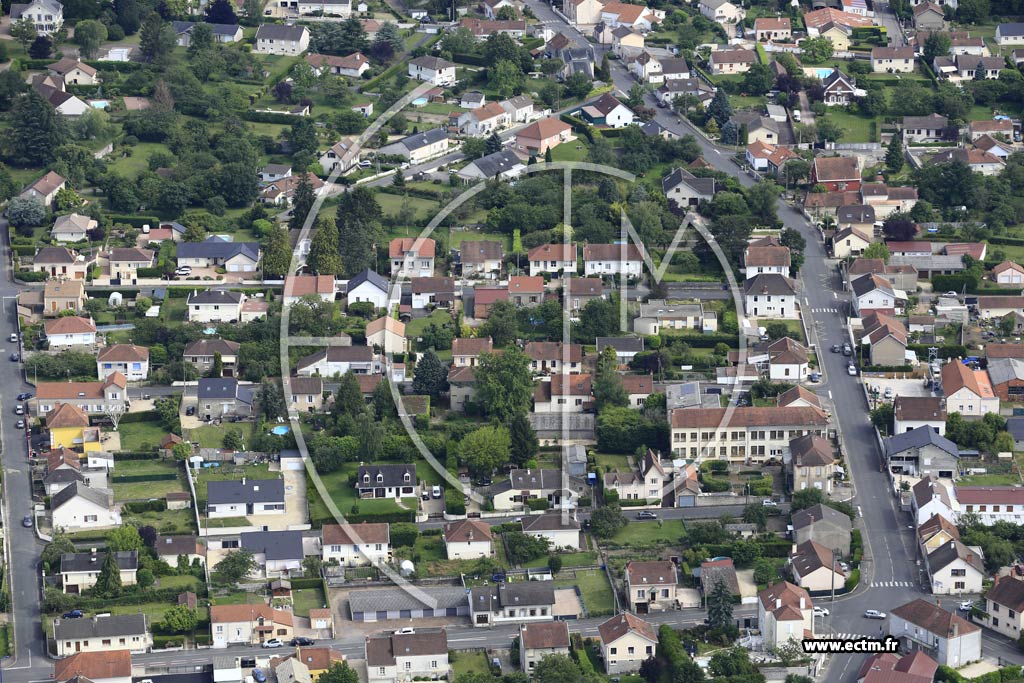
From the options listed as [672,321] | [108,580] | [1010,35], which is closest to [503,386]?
[672,321]

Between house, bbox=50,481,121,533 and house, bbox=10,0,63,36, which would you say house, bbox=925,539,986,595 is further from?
house, bbox=10,0,63,36

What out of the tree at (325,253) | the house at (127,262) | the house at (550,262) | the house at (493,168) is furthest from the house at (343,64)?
the house at (550,262)

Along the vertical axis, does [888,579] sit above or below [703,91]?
below

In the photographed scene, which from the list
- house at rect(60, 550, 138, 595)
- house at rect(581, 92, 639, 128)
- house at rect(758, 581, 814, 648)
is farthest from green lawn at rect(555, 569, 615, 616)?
house at rect(581, 92, 639, 128)

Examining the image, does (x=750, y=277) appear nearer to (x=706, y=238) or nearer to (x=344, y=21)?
(x=706, y=238)

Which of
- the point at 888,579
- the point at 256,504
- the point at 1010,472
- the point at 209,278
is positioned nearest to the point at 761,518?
the point at 888,579

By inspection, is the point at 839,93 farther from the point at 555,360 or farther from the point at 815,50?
the point at 555,360
